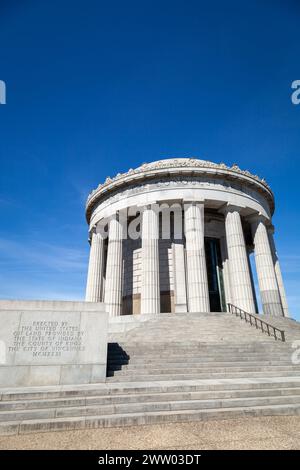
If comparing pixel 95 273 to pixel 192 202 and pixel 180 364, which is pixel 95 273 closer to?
pixel 192 202

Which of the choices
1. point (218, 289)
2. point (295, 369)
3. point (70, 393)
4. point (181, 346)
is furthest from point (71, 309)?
point (218, 289)

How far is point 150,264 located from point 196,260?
158 inches

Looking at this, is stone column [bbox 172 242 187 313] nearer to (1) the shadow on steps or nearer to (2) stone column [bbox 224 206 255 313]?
(2) stone column [bbox 224 206 255 313]

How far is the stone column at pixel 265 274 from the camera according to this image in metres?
24.0

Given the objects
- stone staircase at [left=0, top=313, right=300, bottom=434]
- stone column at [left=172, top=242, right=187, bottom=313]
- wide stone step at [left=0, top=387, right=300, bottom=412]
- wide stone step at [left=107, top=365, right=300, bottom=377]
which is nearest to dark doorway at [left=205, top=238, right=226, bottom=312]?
stone column at [left=172, top=242, right=187, bottom=313]

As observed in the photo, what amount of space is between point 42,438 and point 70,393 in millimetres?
2122

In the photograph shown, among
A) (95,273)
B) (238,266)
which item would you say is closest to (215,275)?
(238,266)

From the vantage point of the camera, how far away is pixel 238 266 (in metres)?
23.5

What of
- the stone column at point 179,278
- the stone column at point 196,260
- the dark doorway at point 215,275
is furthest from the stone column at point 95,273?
the dark doorway at point 215,275

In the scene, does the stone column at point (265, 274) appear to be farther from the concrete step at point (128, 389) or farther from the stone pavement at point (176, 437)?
the stone pavement at point (176, 437)

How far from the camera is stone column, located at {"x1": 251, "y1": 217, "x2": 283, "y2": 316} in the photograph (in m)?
24.0

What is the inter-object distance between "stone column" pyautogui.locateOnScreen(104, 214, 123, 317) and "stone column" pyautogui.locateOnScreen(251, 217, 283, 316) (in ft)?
44.9

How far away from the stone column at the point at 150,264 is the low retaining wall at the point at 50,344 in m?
12.2

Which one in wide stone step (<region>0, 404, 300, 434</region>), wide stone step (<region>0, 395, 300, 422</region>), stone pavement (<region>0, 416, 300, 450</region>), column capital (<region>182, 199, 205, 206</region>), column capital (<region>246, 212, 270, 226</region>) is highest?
column capital (<region>246, 212, 270, 226</region>)
